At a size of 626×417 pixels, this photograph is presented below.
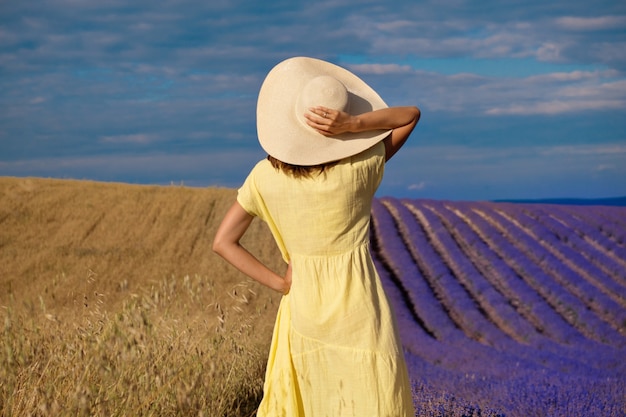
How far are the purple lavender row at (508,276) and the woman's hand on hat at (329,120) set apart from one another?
837 centimetres

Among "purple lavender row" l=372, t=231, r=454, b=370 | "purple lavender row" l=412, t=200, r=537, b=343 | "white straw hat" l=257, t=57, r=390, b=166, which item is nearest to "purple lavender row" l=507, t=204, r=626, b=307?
"purple lavender row" l=412, t=200, r=537, b=343

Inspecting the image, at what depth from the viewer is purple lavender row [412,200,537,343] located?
35.0 feet

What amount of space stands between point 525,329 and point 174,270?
5718 mm

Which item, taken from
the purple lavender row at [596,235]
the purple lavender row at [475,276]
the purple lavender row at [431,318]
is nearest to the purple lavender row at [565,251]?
the purple lavender row at [596,235]

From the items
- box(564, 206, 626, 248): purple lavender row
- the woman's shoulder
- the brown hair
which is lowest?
box(564, 206, 626, 248): purple lavender row

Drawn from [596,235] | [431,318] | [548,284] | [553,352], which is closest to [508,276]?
[548,284]

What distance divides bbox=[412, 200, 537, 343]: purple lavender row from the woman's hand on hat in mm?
8071

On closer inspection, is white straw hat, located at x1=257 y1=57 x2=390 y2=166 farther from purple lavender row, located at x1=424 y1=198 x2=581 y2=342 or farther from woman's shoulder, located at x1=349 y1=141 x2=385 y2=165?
purple lavender row, located at x1=424 y1=198 x2=581 y2=342

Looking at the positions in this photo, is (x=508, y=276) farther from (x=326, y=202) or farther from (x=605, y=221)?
(x=326, y=202)

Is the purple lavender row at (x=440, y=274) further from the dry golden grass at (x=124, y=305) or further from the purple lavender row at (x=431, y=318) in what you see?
the dry golden grass at (x=124, y=305)

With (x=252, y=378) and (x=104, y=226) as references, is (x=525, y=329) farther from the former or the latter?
(x=104, y=226)

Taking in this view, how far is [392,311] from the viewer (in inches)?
106

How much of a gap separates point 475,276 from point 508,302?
4.13ft

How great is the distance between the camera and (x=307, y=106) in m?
2.69
